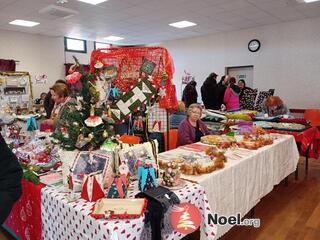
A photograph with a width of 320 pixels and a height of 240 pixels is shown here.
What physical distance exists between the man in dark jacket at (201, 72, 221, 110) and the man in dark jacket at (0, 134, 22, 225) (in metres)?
4.75

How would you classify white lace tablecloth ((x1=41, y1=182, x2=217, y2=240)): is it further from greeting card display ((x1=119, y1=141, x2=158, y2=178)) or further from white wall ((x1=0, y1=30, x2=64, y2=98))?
white wall ((x1=0, y1=30, x2=64, y2=98))

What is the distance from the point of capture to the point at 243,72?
24.5ft

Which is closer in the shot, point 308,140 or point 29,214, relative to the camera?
point 29,214

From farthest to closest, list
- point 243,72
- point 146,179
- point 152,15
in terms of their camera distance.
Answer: point 243,72, point 152,15, point 146,179

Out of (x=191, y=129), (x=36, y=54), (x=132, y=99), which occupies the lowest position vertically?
(x=191, y=129)

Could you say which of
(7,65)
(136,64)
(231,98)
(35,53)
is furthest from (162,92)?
(35,53)

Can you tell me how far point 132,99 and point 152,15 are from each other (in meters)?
4.18

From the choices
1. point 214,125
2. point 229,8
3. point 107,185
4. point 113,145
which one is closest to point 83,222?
point 107,185

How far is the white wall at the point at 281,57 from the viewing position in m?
6.19

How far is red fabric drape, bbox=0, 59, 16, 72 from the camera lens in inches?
268

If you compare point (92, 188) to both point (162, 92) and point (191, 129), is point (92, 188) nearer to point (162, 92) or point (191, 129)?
point (162, 92)

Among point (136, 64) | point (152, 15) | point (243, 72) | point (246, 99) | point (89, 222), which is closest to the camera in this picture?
point (89, 222)

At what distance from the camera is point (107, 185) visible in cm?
A: 146

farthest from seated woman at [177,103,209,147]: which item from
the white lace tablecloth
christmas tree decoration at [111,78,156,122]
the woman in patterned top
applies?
the woman in patterned top
